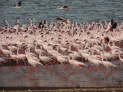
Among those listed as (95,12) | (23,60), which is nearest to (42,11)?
(95,12)

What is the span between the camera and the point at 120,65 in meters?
24.3

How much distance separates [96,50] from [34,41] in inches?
188

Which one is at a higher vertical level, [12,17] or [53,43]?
[53,43]

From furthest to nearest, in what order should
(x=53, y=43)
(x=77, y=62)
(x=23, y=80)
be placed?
1. (x=53, y=43)
2. (x=77, y=62)
3. (x=23, y=80)

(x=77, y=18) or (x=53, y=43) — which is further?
(x=77, y=18)

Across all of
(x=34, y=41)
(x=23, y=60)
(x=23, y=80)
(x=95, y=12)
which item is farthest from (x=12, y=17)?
(x=23, y=80)

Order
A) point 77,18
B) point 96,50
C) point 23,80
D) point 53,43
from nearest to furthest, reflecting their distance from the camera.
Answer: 1. point 23,80
2. point 96,50
3. point 53,43
4. point 77,18

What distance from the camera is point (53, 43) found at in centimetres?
2870

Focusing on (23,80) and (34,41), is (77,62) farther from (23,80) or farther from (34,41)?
(34,41)

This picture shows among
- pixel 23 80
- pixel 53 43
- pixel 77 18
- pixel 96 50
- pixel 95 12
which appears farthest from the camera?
pixel 95 12

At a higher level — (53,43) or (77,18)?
(53,43)

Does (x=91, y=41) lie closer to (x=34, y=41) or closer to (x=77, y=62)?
(x=34, y=41)

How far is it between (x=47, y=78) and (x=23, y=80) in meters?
1.22

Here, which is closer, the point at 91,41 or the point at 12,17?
the point at 91,41
